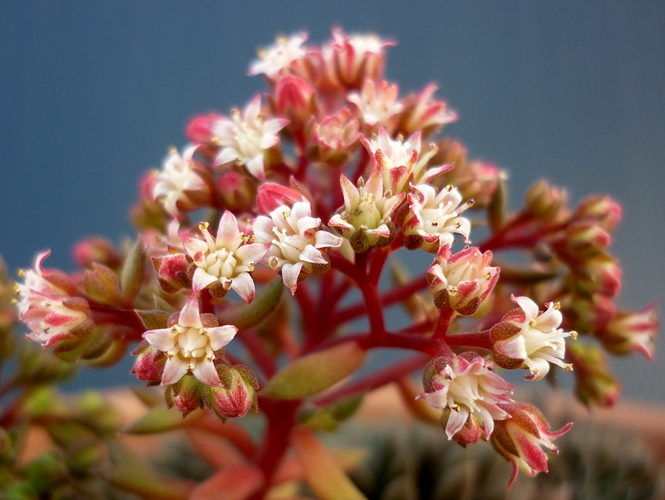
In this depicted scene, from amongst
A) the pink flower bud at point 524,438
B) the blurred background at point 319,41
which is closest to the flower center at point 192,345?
the pink flower bud at point 524,438

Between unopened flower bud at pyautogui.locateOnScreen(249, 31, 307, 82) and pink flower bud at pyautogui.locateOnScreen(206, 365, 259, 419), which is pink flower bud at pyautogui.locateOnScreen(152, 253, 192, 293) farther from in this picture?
unopened flower bud at pyautogui.locateOnScreen(249, 31, 307, 82)

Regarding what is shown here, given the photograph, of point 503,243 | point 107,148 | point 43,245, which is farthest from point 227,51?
point 503,243

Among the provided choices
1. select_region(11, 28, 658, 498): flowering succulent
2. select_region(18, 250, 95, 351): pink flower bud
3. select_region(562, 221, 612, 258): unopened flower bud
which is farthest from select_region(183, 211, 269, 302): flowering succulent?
select_region(562, 221, 612, 258): unopened flower bud

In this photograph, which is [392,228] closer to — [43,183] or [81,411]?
→ [81,411]

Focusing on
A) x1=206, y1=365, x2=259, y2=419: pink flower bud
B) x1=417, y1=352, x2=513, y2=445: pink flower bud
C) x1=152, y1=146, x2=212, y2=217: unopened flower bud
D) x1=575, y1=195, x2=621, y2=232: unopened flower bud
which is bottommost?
x1=417, y1=352, x2=513, y2=445: pink flower bud

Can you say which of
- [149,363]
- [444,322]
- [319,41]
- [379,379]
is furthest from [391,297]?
[319,41]

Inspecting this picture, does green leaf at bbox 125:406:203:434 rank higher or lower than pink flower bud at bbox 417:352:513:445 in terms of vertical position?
higher
